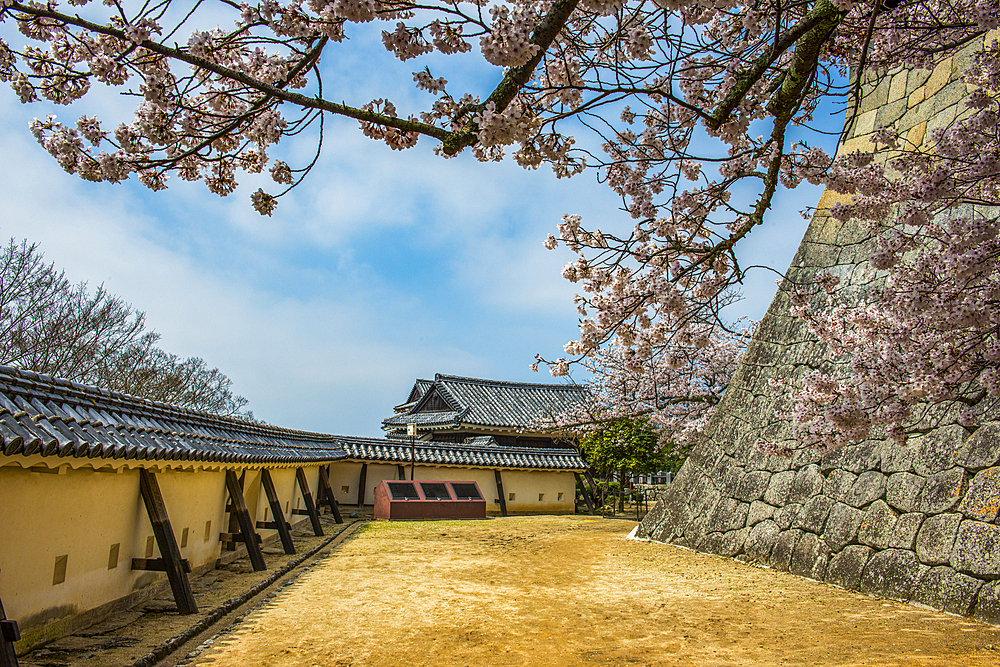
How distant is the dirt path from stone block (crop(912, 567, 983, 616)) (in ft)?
0.58

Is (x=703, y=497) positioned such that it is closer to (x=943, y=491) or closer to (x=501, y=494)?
(x=943, y=491)

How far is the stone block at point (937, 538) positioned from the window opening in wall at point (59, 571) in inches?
325

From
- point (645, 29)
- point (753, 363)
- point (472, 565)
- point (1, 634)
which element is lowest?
point (472, 565)

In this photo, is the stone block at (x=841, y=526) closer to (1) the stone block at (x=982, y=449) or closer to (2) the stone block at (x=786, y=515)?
(2) the stone block at (x=786, y=515)

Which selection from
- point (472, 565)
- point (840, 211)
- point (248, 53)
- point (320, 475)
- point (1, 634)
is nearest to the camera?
point (1, 634)

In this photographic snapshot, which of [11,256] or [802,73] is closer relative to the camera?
[802,73]

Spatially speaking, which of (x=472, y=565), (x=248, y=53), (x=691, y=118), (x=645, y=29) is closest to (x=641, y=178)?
(x=691, y=118)

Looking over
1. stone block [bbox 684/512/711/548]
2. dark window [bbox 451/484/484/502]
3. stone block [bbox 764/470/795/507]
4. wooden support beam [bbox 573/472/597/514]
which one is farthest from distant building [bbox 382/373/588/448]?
stone block [bbox 764/470/795/507]

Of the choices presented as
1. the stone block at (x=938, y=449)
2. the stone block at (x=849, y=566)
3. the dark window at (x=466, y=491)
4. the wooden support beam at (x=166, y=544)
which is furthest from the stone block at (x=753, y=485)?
the dark window at (x=466, y=491)

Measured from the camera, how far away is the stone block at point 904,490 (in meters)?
7.16

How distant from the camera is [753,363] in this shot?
11.1 m

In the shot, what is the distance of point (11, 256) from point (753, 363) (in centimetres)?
2169

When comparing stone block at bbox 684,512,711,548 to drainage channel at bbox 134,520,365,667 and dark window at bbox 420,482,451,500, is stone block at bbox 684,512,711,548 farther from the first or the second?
dark window at bbox 420,482,451,500

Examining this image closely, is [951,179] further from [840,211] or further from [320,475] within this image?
[320,475]
